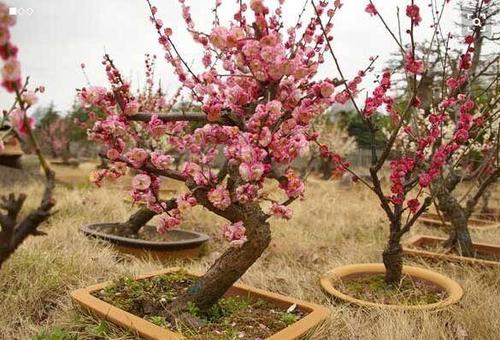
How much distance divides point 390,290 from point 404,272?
8.6 inches

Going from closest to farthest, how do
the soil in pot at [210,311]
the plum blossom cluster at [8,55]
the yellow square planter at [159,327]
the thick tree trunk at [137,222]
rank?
the plum blossom cluster at [8,55] < the yellow square planter at [159,327] < the soil in pot at [210,311] < the thick tree trunk at [137,222]

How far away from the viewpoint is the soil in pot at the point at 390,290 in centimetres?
239

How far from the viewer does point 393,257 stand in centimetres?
248

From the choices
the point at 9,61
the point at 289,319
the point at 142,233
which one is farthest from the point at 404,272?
the point at 9,61

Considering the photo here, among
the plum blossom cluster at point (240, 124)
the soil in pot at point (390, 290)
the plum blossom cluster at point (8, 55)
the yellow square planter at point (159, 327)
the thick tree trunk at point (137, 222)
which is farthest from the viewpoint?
the thick tree trunk at point (137, 222)

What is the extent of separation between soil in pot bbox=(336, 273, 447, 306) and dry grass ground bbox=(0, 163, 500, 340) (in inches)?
5.1

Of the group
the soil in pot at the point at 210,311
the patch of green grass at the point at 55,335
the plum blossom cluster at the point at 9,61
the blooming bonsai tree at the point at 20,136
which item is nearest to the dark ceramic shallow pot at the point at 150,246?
the soil in pot at the point at 210,311

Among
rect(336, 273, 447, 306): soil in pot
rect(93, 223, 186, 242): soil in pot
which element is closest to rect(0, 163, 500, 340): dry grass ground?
rect(336, 273, 447, 306): soil in pot

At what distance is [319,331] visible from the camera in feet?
6.18

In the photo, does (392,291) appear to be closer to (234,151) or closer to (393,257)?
(393,257)

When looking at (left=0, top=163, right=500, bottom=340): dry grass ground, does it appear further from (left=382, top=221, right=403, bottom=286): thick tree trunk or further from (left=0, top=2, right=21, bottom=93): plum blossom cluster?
(left=0, top=2, right=21, bottom=93): plum blossom cluster

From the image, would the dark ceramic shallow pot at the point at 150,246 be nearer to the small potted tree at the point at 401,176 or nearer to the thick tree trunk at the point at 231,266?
the small potted tree at the point at 401,176

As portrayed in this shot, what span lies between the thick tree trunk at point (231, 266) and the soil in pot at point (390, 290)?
90 cm

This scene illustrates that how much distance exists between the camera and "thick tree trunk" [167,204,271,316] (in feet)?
Answer: 5.66
